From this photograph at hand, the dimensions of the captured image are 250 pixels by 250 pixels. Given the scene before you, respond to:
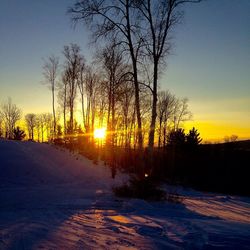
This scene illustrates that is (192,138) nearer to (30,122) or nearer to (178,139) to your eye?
(178,139)

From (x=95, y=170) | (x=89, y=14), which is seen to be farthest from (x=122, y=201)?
(x=95, y=170)

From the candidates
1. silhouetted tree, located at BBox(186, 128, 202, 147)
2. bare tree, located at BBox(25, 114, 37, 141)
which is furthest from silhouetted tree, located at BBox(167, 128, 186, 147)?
bare tree, located at BBox(25, 114, 37, 141)

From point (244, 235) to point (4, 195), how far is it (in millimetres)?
12900

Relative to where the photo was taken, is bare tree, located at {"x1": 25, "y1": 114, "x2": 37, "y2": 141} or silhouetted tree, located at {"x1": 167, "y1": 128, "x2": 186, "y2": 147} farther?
bare tree, located at {"x1": 25, "y1": 114, "x2": 37, "y2": 141}

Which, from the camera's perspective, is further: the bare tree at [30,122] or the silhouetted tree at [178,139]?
the bare tree at [30,122]

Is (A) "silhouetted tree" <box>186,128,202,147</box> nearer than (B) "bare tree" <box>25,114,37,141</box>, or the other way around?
(A) "silhouetted tree" <box>186,128,202,147</box>

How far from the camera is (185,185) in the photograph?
39.0 metres

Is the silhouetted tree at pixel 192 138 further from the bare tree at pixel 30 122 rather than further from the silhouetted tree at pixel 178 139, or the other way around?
the bare tree at pixel 30 122

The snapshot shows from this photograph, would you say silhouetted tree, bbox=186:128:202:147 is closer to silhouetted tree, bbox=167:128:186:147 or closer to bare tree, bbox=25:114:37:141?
silhouetted tree, bbox=167:128:186:147

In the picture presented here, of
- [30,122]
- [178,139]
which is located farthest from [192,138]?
[30,122]

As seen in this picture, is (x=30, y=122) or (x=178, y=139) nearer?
(x=178, y=139)

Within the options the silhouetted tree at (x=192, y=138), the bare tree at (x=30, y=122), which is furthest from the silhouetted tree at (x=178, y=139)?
the bare tree at (x=30, y=122)

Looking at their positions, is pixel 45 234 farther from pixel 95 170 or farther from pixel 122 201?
pixel 95 170

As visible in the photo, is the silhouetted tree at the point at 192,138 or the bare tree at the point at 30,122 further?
the bare tree at the point at 30,122
